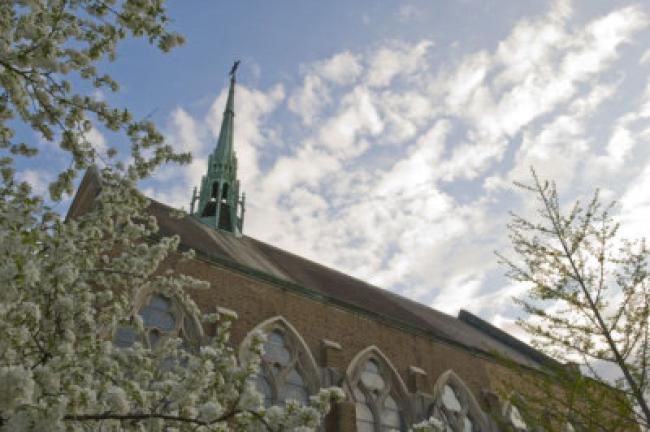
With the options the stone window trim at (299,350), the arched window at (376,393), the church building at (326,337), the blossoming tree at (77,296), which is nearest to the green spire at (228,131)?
the church building at (326,337)

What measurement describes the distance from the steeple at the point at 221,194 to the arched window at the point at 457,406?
8777 mm

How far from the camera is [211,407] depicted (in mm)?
3801

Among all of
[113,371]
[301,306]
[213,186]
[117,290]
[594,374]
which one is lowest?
[113,371]

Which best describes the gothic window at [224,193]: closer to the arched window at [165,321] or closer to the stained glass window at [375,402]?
the stained glass window at [375,402]

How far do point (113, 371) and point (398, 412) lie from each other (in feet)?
36.5

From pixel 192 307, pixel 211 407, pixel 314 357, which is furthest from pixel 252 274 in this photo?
pixel 211 407

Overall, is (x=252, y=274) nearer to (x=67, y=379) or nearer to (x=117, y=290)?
(x=117, y=290)

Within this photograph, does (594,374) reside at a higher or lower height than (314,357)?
lower

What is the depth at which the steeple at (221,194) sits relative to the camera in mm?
20609

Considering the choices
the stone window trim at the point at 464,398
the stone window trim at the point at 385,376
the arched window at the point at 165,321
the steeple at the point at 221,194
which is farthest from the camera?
the steeple at the point at 221,194

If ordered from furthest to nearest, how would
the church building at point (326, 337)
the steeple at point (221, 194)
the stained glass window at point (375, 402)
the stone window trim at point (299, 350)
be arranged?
the steeple at point (221, 194) < the stained glass window at point (375, 402) < the stone window trim at point (299, 350) < the church building at point (326, 337)

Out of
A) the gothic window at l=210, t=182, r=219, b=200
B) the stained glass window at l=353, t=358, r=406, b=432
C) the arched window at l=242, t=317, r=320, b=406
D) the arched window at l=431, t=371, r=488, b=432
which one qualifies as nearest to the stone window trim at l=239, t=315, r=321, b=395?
the arched window at l=242, t=317, r=320, b=406

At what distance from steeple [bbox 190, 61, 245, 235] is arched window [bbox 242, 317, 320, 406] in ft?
22.1

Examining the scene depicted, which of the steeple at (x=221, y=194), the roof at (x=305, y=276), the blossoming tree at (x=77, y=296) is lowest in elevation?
the blossoming tree at (x=77, y=296)
